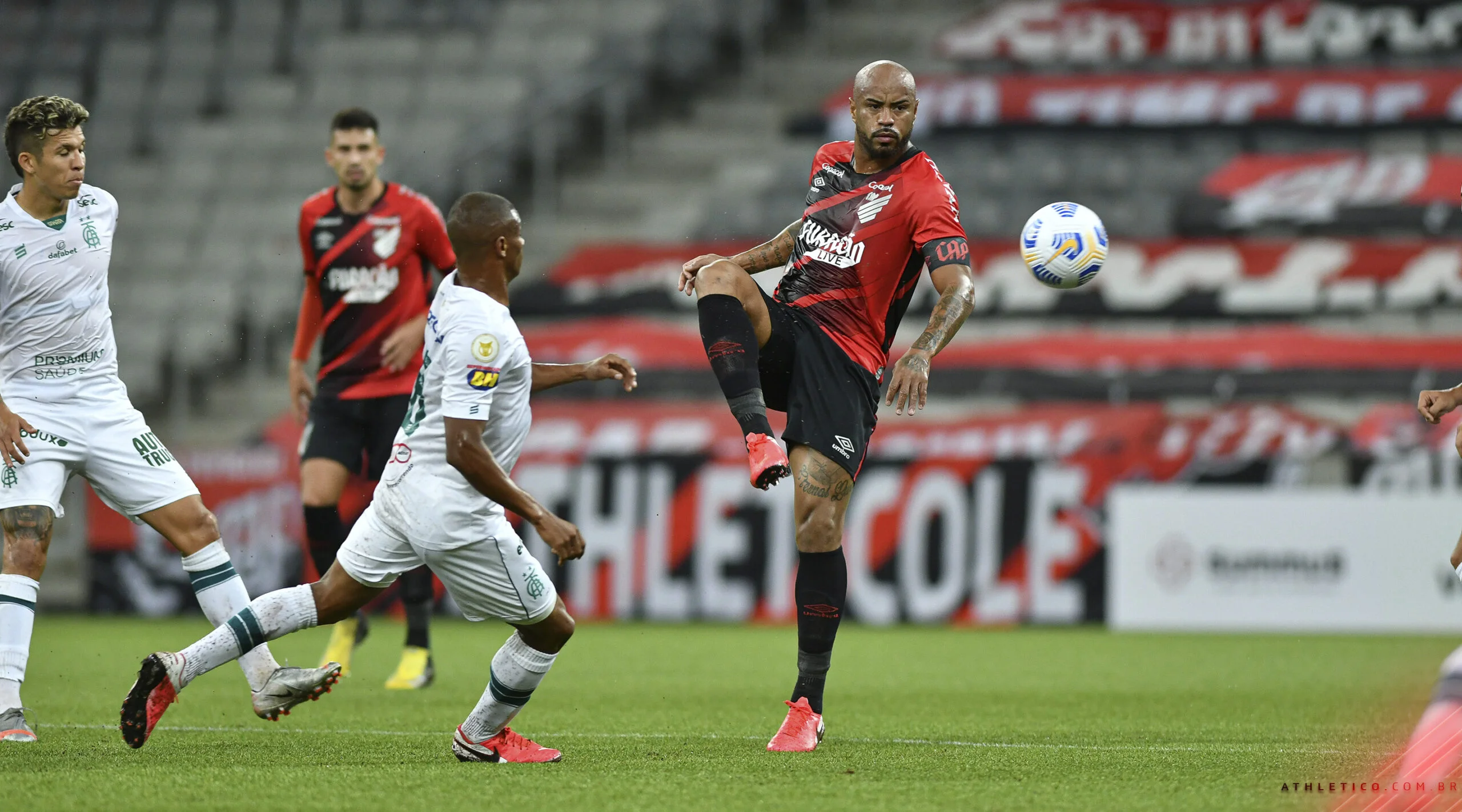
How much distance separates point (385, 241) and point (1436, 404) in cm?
445

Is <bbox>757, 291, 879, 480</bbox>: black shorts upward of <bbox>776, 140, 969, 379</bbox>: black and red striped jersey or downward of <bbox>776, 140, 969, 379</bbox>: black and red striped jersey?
downward

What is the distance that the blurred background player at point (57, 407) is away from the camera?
5531 mm

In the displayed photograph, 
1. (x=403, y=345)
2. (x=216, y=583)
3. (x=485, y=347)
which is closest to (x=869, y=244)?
(x=485, y=347)

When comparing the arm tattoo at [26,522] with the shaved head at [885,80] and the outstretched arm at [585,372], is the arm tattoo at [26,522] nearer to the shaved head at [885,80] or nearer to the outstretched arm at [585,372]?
the outstretched arm at [585,372]

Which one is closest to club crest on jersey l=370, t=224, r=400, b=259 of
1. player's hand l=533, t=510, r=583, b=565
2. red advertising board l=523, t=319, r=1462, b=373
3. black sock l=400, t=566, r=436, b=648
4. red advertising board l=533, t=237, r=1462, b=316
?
black sock l=400, t=566, r=436, b=648

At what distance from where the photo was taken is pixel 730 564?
1280 cm

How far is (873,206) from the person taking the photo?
572 centimetres

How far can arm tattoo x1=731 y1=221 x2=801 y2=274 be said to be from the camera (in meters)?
5.95

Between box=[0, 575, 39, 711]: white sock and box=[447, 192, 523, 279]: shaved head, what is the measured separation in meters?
1.95

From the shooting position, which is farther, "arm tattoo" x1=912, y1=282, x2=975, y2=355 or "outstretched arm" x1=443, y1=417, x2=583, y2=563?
"arm tattoo" x1=912, y1=282, x2=975, y2=355

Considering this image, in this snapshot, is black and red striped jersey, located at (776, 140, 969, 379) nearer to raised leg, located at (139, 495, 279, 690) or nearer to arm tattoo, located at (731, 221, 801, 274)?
arm tattoo, located at (731, 221, 801, 274)

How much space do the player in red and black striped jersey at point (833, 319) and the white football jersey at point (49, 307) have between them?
2005mm

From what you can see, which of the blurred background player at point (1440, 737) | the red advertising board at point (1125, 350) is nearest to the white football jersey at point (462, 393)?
the blurred background player at point (1440, 737)

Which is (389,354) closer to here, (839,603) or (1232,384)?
(839,603)
